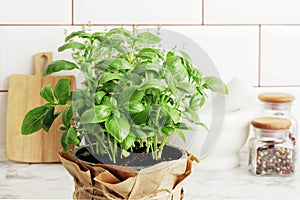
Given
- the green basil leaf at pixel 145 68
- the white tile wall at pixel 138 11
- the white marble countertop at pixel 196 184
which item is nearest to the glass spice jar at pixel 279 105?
the white marble countertop at pixel 196 184

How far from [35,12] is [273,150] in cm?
66

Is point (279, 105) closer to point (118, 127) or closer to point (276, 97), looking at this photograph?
point (276, 97)

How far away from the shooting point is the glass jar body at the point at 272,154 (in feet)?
4.20

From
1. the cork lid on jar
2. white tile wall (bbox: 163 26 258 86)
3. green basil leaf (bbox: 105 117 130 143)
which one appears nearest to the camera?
green basil leaf (bbox: 105 117 130 143)

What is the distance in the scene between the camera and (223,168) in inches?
52.4

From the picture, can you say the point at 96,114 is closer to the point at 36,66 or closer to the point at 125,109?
the point at 125,109

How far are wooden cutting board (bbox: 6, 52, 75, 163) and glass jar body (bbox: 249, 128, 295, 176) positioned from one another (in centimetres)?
47

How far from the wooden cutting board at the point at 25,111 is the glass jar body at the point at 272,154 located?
0.47m

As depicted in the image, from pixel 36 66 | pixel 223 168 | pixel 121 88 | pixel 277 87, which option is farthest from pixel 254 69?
pixel 121 88

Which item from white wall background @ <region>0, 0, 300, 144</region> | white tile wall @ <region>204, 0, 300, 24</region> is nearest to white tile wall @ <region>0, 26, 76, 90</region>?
white wall background @ <region>0, 0, 300, 144</region>

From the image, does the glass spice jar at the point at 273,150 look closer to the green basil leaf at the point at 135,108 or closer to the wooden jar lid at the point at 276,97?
the wooden jar lid at the point at 276,97

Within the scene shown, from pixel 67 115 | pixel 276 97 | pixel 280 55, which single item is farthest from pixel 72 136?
pixel 280 55

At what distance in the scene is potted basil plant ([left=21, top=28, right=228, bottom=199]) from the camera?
2.76ft

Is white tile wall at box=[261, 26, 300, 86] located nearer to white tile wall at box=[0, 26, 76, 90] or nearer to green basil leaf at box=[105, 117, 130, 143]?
white tile wall at box=[0, 26, 76, 90]
